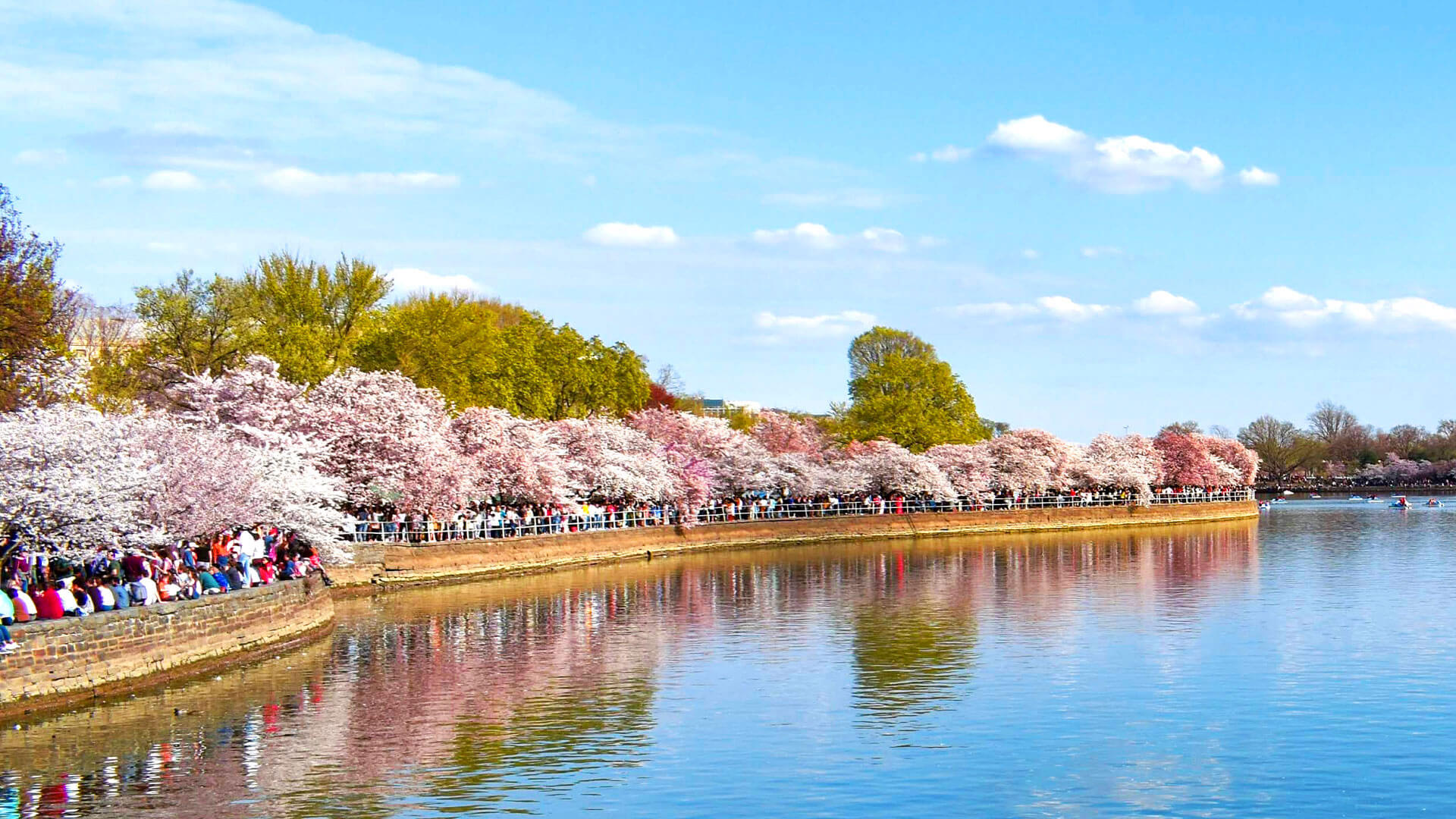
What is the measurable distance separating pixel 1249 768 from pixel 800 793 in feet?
23.2

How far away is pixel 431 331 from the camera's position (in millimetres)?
79562

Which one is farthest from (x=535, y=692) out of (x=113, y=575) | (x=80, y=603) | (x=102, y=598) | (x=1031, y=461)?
(x=1031, y=461)

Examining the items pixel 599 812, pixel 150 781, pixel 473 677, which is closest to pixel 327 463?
pixel 473 677

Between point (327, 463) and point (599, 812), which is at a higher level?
point (327, 463)

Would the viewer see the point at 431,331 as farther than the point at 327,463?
Yes

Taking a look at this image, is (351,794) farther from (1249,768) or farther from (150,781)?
(1249,768)

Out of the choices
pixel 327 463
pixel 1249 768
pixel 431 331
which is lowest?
pixel 1249 768

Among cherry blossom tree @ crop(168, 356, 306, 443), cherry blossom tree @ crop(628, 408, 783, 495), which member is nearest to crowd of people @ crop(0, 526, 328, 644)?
cherry blossom tree @ crop(168, 356, 306, 443)

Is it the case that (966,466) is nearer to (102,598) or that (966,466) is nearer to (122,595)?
(122,595)

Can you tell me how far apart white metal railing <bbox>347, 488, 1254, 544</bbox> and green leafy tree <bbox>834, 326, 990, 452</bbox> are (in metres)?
8.39

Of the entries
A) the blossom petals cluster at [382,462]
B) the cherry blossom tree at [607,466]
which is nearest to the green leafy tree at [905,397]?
the blossom petals cluster at [382,462]

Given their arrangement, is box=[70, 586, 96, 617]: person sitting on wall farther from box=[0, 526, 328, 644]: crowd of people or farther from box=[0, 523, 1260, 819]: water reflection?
box=[0, 523, 1260, 819]: water reflection

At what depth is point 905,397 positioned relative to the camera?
4781 inches

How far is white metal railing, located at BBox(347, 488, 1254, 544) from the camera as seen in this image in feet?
202
